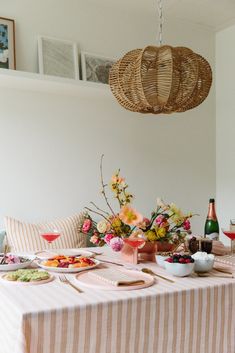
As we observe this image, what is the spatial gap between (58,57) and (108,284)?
7.21 feet

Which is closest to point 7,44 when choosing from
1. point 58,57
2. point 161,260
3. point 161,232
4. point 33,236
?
point 58,57

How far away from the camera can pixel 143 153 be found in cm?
365

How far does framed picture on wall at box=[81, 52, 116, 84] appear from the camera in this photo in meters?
3.29

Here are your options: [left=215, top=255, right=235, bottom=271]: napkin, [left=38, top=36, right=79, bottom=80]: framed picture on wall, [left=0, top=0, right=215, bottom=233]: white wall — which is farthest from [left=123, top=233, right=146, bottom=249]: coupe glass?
[left=38, top=36, right=79, bottom=80]: framed picture on wall

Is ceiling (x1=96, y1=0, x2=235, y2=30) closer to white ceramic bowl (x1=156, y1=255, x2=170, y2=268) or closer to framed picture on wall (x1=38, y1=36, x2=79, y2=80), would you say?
framed picture on wall (x1=38, y1=36, x2=79, y2=80)

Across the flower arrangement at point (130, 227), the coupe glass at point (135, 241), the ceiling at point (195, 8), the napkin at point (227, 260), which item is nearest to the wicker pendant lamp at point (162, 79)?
the flower arrangement at point (130, 227)

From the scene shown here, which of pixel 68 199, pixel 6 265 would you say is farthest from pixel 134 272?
pixel 68 199

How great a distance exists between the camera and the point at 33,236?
280 cm

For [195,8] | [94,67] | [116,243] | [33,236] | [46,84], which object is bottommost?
[33,236]

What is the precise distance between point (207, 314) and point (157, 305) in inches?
8.8

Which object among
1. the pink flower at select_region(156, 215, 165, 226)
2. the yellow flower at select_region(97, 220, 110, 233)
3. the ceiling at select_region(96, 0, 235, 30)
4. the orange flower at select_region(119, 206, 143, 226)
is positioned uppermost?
the ceiling at select_region(96, 0, 235, 30)

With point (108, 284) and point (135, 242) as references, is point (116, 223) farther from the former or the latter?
point (108, 284)

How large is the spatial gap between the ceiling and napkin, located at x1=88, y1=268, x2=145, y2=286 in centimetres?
254

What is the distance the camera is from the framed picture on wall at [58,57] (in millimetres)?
3096
